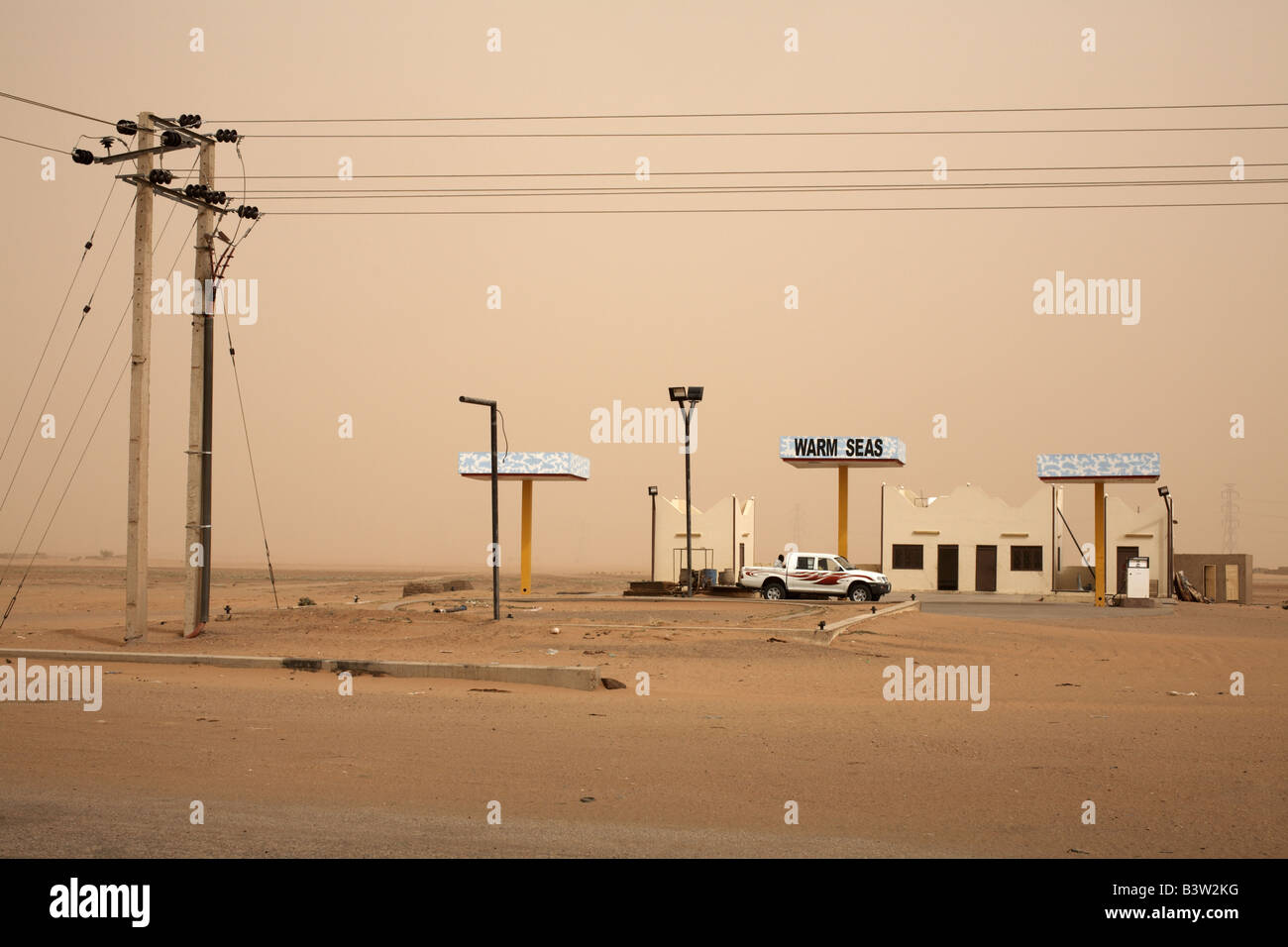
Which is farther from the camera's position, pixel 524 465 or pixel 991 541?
pixel 991 541

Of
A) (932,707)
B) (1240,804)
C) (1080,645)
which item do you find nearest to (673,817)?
(1240,804)

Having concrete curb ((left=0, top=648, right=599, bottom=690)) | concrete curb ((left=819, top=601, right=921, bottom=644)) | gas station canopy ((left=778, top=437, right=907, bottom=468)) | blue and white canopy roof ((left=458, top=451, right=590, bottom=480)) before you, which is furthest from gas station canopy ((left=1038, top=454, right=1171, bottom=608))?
concrete curb ((left=0, top=648, right=599, bottom=690))

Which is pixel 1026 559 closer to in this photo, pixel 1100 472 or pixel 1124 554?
pixel 1124 554

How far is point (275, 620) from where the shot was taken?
2564cm

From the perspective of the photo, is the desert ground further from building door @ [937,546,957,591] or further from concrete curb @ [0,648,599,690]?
building door @ [937,546,957,591]

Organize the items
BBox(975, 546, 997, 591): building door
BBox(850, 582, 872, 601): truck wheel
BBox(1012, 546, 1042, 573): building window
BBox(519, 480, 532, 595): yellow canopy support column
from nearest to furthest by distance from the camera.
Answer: BBox(850, 582, 872, 601): truck wheel, BBox(519, 480, 532, 595): yellow canopy support column, BBox(1012, 546, 1042, 573): building window, BBox(975, 546, 997, 591): building door

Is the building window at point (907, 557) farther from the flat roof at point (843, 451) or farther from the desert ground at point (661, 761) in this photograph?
the desert ground at point (661, 761)

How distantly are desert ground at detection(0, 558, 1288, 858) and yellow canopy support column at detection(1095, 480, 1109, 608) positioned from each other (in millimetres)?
19276

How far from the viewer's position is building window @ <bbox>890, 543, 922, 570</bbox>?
51844mm

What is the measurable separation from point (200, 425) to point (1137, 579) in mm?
31424

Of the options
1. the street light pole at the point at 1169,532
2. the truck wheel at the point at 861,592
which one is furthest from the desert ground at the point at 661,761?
the street light pole at the point at 1169,532

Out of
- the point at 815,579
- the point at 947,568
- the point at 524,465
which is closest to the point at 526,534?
the point at 524,465

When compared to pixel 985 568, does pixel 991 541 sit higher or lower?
higher

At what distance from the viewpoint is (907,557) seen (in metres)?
52.1
